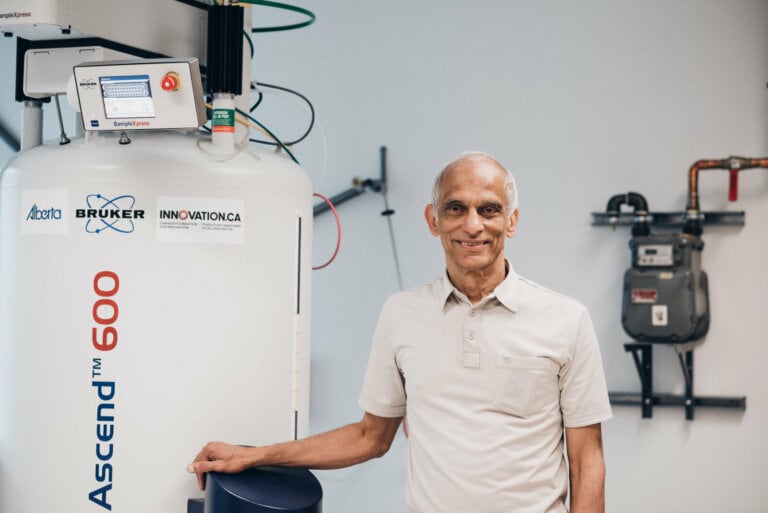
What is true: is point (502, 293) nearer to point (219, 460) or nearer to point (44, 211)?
point (219, 460)

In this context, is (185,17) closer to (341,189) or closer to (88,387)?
(88,387)

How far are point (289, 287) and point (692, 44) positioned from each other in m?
2.08

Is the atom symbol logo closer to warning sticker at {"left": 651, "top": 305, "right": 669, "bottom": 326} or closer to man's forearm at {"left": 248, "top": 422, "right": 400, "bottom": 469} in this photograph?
man's forearm at {"left": 248, "top": 422, "right": 400, "bottom": 469}

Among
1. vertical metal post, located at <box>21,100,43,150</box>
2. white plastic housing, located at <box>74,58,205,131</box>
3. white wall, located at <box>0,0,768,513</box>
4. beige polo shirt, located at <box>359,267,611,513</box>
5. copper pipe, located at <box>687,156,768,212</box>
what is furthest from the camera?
white wall, located at <box>0,0,768,513</box>

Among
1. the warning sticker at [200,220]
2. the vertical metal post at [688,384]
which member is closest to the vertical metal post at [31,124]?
the warning sticker at [200,220]

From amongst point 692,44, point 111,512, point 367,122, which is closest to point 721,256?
point 692,44

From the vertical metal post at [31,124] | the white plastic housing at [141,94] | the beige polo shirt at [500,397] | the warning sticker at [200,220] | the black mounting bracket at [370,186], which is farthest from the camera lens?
the black mounting bracket at [370,186]

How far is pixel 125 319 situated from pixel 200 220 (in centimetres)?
28

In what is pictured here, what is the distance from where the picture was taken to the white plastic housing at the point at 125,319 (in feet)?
6.19

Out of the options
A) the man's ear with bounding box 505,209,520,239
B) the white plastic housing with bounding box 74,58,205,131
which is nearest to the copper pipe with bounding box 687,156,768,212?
the man's ear with bounding box 505,209,520,239

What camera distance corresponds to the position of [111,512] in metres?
1.88

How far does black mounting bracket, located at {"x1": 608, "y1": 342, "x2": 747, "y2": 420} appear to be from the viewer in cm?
319

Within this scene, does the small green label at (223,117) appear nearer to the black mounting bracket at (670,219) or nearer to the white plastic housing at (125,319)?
the white plastic housing at (125,319)

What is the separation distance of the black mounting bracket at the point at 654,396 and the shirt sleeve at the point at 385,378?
1603mm
